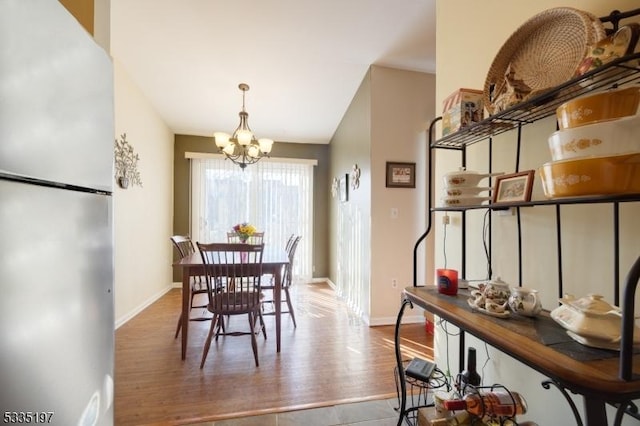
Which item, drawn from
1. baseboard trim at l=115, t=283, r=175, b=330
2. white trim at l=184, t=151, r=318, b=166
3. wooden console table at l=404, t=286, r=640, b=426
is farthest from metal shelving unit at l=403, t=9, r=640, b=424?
white trim at l=184, t=151, r=318, b=166

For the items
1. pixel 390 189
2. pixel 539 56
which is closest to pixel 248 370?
pixel 390 189

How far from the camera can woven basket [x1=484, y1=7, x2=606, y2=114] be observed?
0.74 m

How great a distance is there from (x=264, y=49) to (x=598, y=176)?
2798 millimetres

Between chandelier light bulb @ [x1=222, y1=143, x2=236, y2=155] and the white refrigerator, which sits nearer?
the white refrigerator

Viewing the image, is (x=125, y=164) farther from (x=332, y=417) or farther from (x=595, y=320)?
(x=595, y=320)

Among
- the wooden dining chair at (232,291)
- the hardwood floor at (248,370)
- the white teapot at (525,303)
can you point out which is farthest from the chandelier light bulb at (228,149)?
the white teapot at (525,303)

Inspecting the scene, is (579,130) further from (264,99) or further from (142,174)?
(142,174)

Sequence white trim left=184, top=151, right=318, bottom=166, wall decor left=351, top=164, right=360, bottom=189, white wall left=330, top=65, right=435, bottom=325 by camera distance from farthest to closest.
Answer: white trim left=184, top=151, right=318, bottom=166 < wall decor left=351, top=164, right=360, bottom=189 < white wall left=330, top=65, right=435, bottom=325

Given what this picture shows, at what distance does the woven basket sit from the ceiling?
1588 millimetres

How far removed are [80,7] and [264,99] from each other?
2.44 meters

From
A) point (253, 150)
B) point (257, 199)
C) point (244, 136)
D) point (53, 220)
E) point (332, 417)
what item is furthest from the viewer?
point (257, 199)

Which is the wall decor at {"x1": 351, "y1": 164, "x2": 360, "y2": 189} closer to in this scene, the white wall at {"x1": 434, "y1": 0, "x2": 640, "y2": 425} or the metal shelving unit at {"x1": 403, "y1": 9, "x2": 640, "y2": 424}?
the white wall at {"x1": 434, "y1": 0, "x2": 640, "y2": 425}

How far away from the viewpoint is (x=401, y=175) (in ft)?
9.62

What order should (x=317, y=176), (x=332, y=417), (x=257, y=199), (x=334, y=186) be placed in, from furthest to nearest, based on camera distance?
(x=317, y=176) → (x=257, y=199) → (x=334, y=186) → (x=332, y=417)
